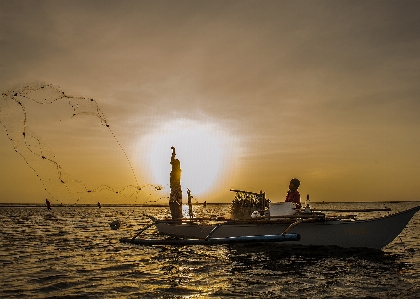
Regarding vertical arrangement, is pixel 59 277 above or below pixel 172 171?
below

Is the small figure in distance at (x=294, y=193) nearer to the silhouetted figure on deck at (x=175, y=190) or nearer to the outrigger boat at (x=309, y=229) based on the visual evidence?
the outrigger boat at (x=309, y=229)

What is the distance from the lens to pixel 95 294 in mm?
10570

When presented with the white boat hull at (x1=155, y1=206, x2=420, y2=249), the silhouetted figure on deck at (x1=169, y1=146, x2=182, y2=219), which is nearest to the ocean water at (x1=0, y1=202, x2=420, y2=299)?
the white boat hull at (x1=155, y1=206, x2=420, y2=249)

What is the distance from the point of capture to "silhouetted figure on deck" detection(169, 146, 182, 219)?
27.5 metres

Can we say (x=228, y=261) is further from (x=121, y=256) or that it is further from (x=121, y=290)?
(x=121, y=290)

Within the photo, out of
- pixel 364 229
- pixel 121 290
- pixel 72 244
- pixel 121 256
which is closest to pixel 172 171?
pixel 72 244

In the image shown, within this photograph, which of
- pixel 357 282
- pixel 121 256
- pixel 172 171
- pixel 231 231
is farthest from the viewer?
pixel 172 171

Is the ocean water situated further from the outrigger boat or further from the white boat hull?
the outrigger boat

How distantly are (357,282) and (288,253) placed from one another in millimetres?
6170

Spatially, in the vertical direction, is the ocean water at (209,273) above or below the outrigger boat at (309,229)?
below

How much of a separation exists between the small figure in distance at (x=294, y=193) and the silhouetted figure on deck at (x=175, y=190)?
1051 centimetres

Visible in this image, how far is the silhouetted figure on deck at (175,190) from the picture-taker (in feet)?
90.3

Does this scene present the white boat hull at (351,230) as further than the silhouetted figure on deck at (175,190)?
No

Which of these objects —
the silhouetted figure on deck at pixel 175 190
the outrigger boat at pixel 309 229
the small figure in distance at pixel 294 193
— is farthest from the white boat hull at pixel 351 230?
the silhouetted figure on deck at pixel 175 190
